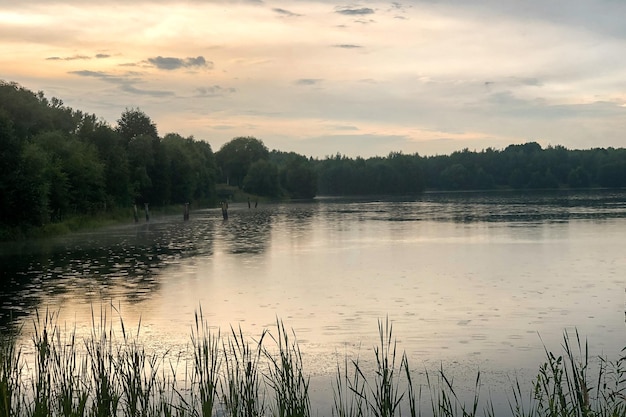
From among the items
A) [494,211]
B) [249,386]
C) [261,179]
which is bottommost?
[494,211]

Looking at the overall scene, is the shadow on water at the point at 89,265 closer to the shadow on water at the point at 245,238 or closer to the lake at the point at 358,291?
the lake at the point at 358,291

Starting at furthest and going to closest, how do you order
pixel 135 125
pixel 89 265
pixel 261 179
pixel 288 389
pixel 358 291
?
pixel 261 179 → pixel 135 125 → pixel 89 265 → pixel 358 291 → pixel 288 389

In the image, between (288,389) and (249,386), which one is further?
(249,386)

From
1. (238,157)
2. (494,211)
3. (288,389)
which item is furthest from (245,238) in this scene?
(238,157)

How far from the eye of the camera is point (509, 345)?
1647 cm

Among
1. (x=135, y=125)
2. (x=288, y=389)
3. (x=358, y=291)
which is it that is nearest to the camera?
(x=288, y=389)

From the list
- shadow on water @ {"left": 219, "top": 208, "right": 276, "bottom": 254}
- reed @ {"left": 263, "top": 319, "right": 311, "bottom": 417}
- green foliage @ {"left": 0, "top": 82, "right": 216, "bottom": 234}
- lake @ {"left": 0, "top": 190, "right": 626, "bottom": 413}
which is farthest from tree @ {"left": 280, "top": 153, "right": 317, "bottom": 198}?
reed @ {"left": 263, "top": 319, "right": 311, "bottom": 417}

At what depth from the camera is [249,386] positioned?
9.01 metres

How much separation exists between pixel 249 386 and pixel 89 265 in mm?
27569

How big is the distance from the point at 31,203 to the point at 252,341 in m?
34.8

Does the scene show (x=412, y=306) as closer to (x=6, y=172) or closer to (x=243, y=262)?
(x=243, y=262)

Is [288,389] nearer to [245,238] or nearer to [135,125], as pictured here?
[245,238]

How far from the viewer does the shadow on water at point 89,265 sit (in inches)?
979

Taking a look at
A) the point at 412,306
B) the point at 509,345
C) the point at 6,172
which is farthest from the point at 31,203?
the point at 509,345
